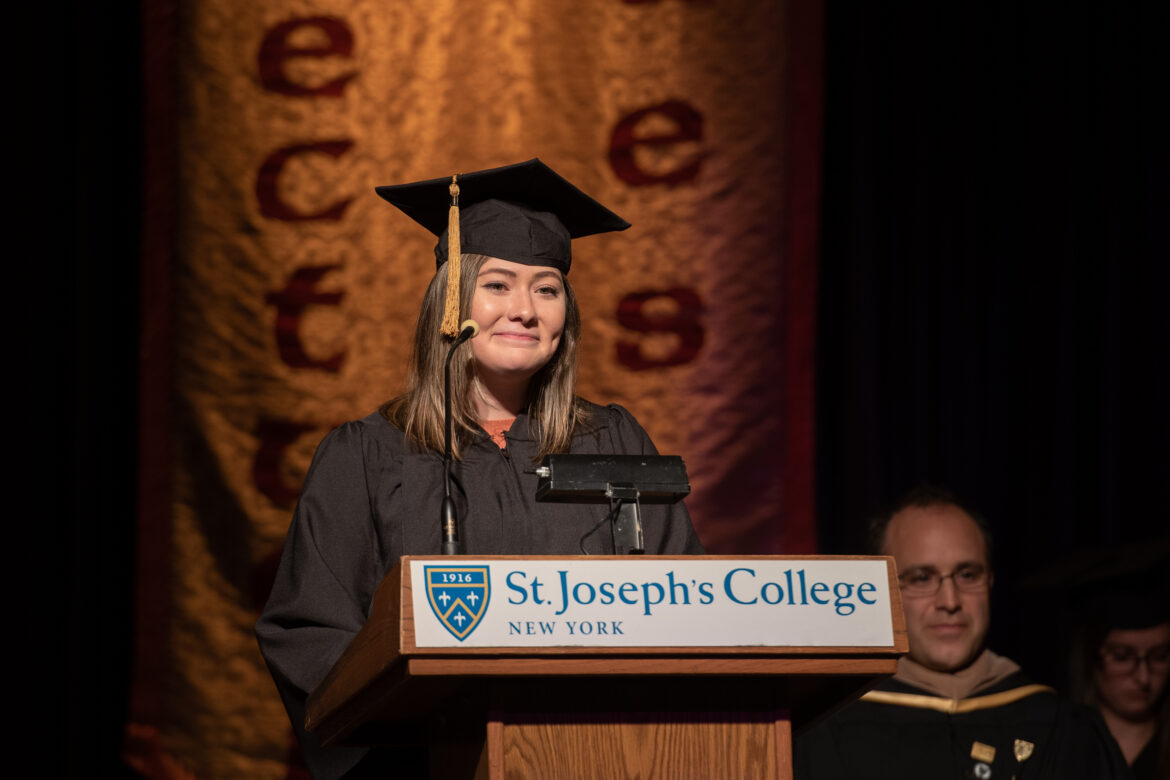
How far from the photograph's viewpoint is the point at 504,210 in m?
2.41

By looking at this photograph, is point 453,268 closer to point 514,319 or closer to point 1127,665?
point 514,319

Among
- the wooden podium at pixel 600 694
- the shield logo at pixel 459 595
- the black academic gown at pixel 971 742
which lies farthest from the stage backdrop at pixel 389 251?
the shield logo at pixel 459 595

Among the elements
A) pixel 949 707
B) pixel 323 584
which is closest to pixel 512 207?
pixel 323 584

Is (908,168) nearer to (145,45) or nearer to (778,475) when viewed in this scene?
(778,475)

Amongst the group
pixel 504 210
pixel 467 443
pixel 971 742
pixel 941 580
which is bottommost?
pixel 971 742

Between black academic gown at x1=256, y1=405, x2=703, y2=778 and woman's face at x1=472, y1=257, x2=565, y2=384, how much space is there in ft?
0.44

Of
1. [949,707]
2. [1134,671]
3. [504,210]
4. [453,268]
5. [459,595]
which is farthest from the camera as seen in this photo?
[1134,671]

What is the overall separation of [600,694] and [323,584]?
1.96ft

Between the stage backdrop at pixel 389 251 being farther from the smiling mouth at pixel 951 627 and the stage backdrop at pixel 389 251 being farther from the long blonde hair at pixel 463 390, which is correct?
the long blonde hair at pixel 463 390

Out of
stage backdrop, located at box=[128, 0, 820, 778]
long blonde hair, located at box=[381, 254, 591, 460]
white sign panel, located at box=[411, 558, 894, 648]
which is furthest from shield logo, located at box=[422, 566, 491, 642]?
stage backdrop, located at box=[128, 0, 820, 778]

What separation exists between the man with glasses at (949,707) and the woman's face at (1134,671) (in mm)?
520

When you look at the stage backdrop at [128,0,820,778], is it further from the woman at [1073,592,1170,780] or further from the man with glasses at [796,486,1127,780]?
the woman at [1073,592,1170,780]

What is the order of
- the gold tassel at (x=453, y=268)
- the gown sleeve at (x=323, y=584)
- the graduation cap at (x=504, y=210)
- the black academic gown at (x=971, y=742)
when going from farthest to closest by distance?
the black academic gown at (x=971, y=742) → the graduation cap at (x=504, y=210) → the gold tassel at (x=453, y=268) → the gown sleeve at (x=323, y=584)

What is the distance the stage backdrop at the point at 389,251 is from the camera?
12.3ft
